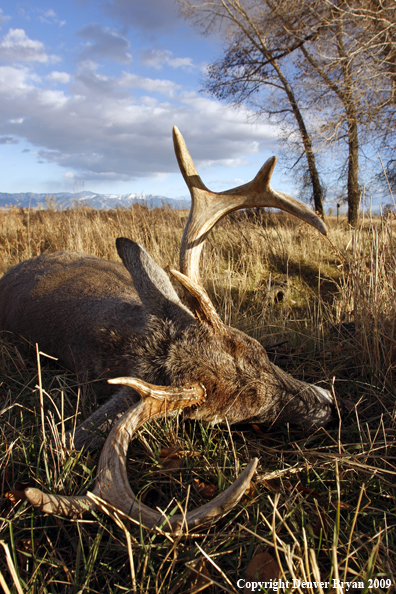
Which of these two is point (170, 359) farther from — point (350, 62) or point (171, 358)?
point (350, 62)

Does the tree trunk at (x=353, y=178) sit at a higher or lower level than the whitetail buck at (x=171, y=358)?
higher

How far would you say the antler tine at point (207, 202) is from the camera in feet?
9.52

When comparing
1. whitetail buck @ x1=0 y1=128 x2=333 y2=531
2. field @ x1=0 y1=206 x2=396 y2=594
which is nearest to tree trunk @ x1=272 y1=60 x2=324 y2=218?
field @ x1=0 y1=206 x2=396 y2=594

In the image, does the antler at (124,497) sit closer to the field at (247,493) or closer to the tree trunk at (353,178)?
the field at (247,493)

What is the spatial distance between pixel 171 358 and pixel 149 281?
0.59m

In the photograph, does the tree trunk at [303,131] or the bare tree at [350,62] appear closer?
the bare tree at [350,62]

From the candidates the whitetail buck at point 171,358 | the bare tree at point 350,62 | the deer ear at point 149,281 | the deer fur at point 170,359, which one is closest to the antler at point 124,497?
the whitetail buck at point 171,358

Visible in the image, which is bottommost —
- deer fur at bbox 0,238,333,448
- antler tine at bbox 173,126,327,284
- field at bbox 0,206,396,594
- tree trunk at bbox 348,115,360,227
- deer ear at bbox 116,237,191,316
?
field at bbox 0,206,396,594

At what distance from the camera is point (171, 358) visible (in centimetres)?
233

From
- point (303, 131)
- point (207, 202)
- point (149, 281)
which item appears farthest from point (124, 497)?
point (303, 131)

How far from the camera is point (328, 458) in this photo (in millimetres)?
2123

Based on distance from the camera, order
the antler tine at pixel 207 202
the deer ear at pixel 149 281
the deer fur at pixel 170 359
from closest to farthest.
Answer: the deer fur at pixel 170 359
the deer ear at pixel 149 281
the antler tine at pixel 207 202

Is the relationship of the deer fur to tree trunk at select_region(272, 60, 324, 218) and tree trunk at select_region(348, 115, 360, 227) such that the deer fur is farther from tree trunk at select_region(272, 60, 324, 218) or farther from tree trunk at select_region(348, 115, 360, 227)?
tree trunk at select_region(272, 60, 324, 218)

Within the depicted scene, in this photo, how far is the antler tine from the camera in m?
2.90
